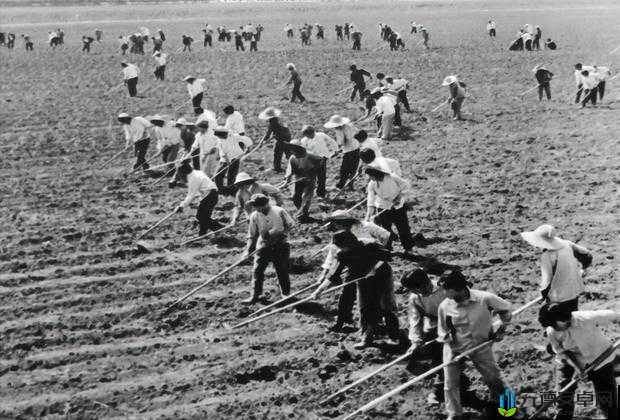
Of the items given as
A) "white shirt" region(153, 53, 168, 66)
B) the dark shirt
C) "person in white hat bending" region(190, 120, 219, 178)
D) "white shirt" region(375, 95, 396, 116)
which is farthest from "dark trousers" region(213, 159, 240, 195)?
"white shirt" region(153, 53, 168, 66)

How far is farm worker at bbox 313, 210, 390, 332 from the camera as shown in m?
8.14

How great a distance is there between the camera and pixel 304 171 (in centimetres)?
1206

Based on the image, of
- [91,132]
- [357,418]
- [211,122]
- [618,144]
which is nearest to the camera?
[357,418]

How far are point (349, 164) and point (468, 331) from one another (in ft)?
24.1

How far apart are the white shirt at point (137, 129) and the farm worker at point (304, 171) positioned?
439cm

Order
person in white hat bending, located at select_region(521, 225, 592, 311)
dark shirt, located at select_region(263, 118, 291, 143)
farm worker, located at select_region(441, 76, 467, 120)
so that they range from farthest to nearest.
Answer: farm worker, located at select_region(441, 76, 467, 120) < dark shirt, located at select_region(263, 118, 291, 143) < person in white hat bending, located at select_region(521, 225, 592, 311)

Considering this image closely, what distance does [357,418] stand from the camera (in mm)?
6883

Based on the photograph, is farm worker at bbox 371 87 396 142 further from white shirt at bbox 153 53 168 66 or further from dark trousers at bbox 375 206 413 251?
white shirt at bbox 153 53 168 66

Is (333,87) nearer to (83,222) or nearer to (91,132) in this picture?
(91,132)

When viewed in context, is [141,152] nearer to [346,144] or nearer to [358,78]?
[346,144]

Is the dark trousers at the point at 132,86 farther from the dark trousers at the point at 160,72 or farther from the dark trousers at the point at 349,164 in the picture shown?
the dark trousers at the point at 349,164

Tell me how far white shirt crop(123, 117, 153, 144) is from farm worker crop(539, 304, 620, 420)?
11.0m

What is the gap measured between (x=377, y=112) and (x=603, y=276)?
864 centimetres

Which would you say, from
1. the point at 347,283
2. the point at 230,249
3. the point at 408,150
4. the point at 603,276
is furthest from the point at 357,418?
the point at 408,150
